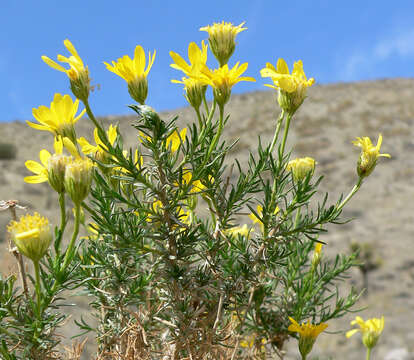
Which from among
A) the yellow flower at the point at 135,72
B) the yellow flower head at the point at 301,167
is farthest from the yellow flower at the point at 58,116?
the yellow flower head at the point at 301,167

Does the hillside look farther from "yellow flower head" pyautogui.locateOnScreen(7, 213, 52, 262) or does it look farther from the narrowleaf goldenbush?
"yellow flower head" pyautogui.locateOnScreen(7, 213, 52, 262)

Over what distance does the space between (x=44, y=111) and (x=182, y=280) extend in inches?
18.4

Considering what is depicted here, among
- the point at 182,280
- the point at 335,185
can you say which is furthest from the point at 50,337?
the point at 335,185

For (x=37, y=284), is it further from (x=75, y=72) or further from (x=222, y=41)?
(x=222, y=41)

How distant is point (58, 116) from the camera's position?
0.93 metres

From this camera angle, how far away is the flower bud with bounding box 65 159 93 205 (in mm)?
783

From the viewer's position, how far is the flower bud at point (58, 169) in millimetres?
812

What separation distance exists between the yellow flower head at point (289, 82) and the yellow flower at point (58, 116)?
431 millimetres

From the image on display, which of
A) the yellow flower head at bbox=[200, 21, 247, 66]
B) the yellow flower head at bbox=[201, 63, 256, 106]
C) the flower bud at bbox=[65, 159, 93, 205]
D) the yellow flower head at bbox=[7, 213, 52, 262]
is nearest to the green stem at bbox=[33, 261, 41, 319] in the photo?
the yellow flower head at bbox=[7, 213, 52, 262]

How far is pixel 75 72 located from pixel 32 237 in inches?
14.4

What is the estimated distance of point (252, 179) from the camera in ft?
3.23

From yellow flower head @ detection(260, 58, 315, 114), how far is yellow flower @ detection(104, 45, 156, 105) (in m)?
0.27

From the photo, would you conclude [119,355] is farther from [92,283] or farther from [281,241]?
[281,241]

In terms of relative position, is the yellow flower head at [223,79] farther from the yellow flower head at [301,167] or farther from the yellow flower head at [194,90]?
the yellow flower head at [301,167]
